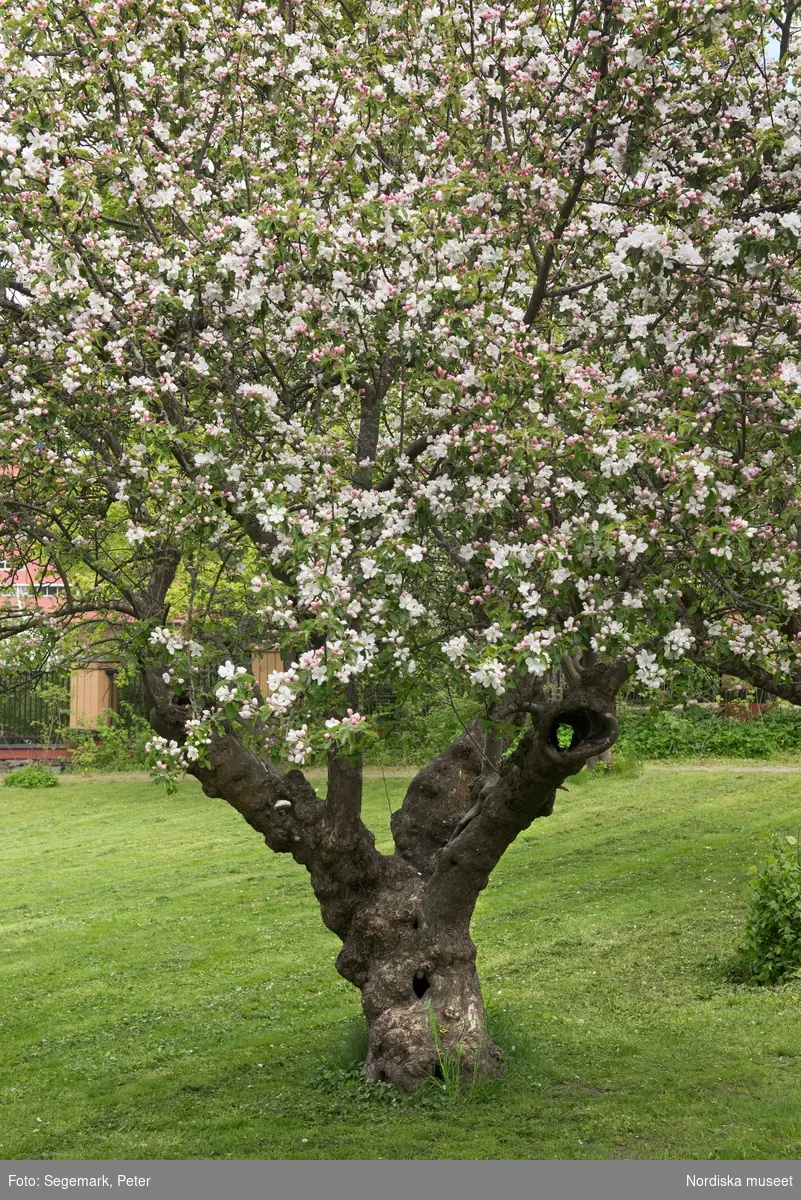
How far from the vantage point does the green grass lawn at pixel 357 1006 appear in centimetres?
930

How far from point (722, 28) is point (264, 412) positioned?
3763 mm

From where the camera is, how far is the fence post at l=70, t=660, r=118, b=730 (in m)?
34.2

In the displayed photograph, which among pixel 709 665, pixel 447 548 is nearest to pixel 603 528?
pixel 447 548

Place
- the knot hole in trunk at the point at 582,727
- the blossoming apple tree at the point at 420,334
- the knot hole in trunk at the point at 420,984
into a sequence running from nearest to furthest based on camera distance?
the blossoming apple tree at the point at 420,334, the knot hole in trunk at the point at 582,727, the knot hole in trunk at the point at 420,984

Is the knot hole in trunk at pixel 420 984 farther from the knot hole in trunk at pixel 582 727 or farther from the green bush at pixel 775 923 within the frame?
the green bush at pixel 775 923

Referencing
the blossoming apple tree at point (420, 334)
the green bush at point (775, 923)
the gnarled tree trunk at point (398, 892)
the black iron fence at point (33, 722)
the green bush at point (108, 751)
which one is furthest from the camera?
the black iron fence at point (33, 722)

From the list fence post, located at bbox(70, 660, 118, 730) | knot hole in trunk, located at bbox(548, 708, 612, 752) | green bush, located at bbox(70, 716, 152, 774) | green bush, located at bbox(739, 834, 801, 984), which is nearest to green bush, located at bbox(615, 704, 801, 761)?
green bush, located at bbox(70, 716, 152, 774)

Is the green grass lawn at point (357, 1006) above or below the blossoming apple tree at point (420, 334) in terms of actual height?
below

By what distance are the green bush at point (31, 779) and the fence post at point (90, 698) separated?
291cm

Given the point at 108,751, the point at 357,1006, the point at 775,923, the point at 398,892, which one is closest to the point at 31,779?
the point at 108,751

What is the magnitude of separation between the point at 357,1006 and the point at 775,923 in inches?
176

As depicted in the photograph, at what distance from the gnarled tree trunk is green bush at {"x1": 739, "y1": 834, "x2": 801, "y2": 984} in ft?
12.0

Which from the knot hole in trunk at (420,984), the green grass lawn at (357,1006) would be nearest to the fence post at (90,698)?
the green grass lawn at (357,1006)

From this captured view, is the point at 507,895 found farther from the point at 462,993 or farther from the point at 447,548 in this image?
the point at 447,548
